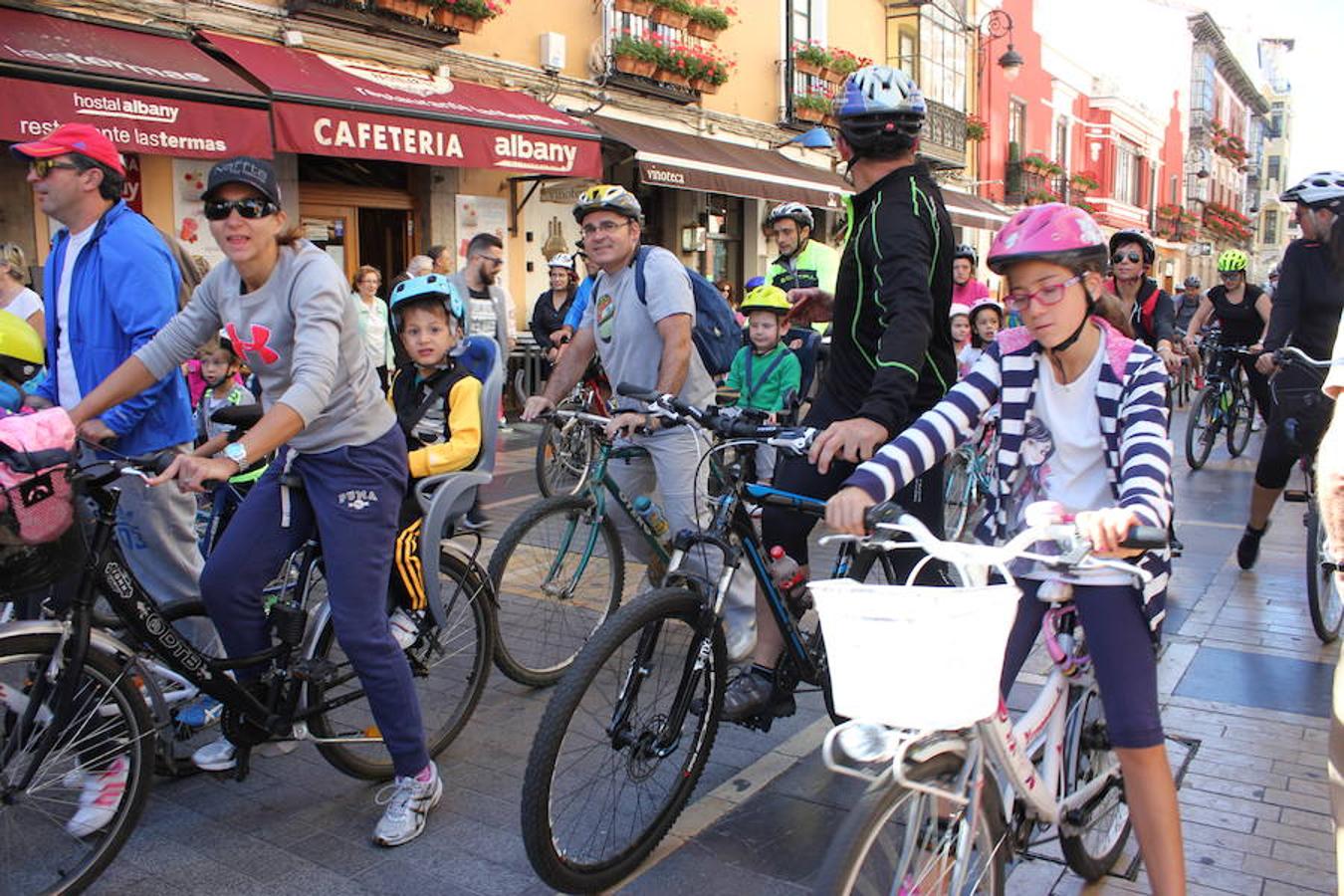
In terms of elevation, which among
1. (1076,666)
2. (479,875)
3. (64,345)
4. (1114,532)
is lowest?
(479,875)

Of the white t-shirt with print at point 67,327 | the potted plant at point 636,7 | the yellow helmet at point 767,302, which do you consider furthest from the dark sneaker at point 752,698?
the potted plant at point 636,7

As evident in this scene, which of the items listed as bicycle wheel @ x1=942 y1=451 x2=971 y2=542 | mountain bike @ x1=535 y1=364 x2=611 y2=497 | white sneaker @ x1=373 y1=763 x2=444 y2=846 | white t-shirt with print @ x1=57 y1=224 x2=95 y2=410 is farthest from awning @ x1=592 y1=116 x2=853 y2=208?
white sneaker @ x1=373 y1=763 x2=444 y2=846

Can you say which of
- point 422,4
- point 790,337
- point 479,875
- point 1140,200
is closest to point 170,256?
point 479,875

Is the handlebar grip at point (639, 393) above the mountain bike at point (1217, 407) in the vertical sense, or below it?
above

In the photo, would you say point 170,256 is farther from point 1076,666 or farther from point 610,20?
point 610,20

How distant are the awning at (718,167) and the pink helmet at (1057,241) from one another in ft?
37.6

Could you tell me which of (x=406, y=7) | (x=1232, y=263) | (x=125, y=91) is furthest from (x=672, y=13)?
(x=125, y=91)

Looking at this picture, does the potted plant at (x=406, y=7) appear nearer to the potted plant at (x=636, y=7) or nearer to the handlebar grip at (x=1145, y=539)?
the potted plant at (x=636, y=7)

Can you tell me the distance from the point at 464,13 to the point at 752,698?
35.1 ft

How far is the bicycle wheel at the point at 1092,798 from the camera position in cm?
265

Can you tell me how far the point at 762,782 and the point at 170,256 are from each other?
2.75 meters

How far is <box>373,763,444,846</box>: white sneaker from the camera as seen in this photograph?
Answer: 3.17m

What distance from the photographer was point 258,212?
122 inches

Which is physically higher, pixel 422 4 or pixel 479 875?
pixel 422 4
